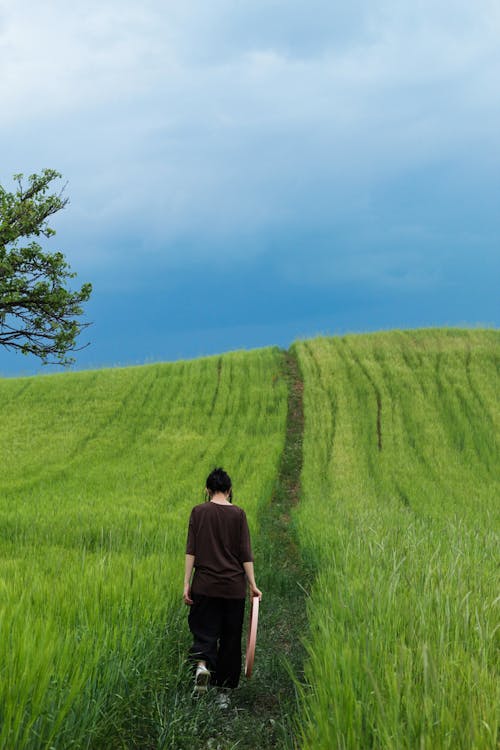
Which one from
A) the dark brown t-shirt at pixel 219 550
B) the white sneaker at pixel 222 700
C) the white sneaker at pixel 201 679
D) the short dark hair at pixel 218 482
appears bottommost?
the white sneaker at pixel 222 700

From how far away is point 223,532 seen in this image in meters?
6.32

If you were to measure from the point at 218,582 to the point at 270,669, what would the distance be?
137 cm

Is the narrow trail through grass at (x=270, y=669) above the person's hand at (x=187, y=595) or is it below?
below

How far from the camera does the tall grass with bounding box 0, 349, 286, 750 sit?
425 cm

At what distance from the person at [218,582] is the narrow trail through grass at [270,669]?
39cm

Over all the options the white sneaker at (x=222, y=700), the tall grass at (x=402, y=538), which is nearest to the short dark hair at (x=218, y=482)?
the tall grass at (x=402, y=538)

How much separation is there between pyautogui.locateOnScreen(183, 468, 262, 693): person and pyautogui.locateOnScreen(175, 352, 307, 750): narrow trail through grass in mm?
392

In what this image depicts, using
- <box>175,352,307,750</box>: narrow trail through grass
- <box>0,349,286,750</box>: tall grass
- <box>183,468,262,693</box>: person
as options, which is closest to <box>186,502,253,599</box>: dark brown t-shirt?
<box>183,468,262,693</box>: person

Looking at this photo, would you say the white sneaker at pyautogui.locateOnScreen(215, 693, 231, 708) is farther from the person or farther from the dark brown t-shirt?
the dark brown t-shirt

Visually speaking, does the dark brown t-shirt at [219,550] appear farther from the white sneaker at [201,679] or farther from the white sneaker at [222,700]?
the white sneaker at [222,700]

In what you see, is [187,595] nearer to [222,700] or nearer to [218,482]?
[222,700]

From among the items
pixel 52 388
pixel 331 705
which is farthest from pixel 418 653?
pixel 52 388

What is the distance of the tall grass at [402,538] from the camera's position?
332 centimetres

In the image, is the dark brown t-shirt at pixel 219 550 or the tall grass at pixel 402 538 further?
the dark brown t-shirt at pixel 219 550
